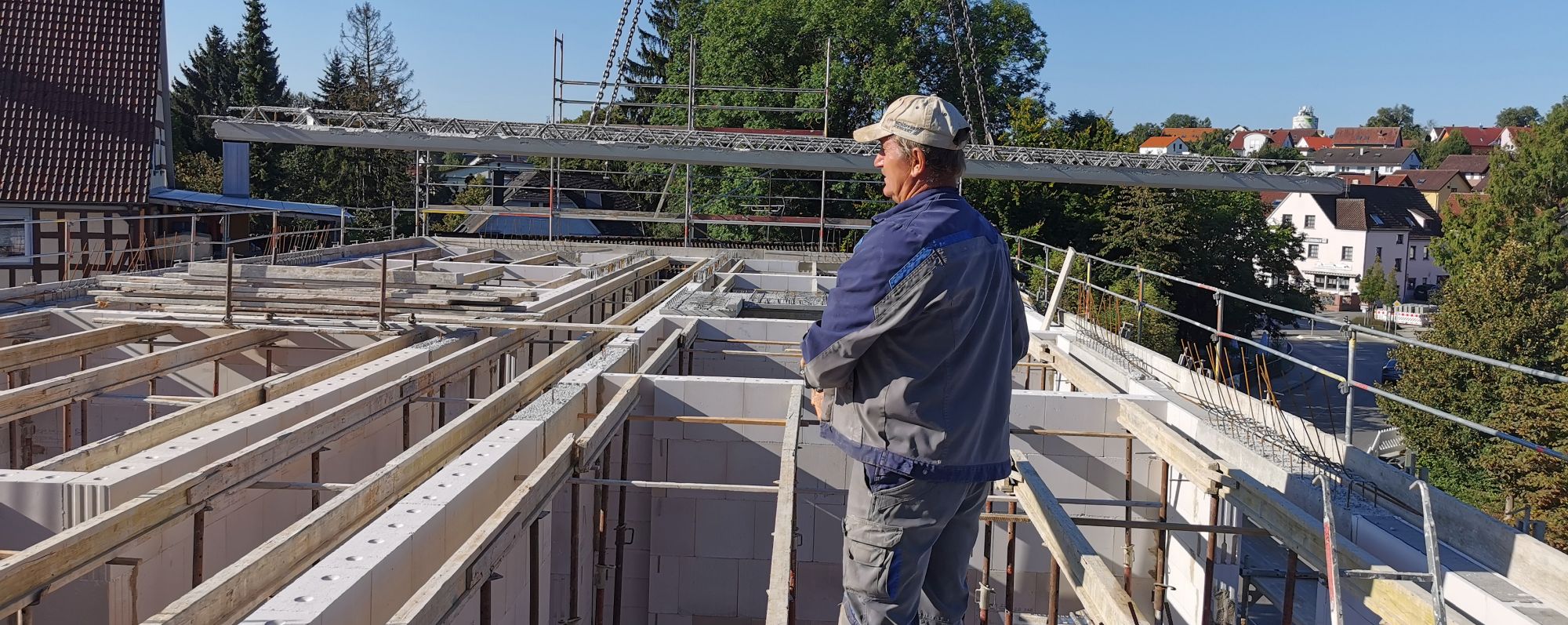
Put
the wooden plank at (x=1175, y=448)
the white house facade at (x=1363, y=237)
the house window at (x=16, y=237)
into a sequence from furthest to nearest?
the white house facade at (x=1363, y=237) < the house window at (x=16, y=237) < the wooden plank at (x=1175, y=448)

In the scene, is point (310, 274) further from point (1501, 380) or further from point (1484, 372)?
point (1484, 372)

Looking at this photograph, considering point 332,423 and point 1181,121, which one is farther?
point 1181,121

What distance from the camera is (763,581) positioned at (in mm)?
6344

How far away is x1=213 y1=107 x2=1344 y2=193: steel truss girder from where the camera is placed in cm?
1762

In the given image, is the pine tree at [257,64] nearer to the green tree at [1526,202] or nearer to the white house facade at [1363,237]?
the green tree at [1526,202]

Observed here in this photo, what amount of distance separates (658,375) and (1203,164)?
15.7 meters

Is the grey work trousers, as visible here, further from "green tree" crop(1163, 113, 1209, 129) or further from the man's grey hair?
"green tree" crop(1163, 113, 1209, 129)

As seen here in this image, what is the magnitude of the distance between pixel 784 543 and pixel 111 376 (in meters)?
4.37

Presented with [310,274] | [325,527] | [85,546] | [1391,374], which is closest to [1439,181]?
[1391,374]

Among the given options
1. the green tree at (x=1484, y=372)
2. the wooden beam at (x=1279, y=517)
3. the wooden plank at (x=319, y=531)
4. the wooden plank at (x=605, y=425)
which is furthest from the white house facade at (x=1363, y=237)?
the wooden plank at (x=319, y=531)

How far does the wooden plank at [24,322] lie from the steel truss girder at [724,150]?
982 cm

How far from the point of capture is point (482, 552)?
11.0 ft

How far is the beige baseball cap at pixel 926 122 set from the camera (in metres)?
2.69

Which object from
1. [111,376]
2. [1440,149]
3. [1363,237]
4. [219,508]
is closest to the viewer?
[219,508]
